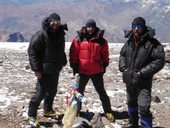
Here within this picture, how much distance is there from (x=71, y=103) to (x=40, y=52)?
77.1 inches

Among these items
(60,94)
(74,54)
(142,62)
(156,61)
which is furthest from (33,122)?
(60,94)

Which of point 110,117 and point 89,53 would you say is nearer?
point 89,53

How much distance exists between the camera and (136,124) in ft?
28.4

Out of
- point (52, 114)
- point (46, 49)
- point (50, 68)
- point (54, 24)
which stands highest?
point (54, 24)

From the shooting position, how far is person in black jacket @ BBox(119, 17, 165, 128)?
296 inches

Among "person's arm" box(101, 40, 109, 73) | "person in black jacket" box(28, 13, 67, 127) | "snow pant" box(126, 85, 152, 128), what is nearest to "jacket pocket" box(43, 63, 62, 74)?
"person in black jacket" box(28, 13, 67, 127)

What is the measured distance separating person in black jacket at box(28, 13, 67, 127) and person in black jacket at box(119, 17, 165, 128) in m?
1.56

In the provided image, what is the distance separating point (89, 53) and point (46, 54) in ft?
3.59

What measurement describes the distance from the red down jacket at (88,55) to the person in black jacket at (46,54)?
A: 34cm

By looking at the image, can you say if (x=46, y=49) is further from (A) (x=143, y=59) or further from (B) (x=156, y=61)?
(B) (x=156, y=61)

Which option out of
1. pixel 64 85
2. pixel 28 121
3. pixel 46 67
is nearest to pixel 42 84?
pixel 46 67

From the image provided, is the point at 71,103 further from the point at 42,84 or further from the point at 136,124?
the point at 136,124

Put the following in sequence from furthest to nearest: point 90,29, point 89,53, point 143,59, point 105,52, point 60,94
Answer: point 60,94 < point 105,52 < point 89,53 < point 90,29 < point 143,59

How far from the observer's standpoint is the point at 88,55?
345 inches
